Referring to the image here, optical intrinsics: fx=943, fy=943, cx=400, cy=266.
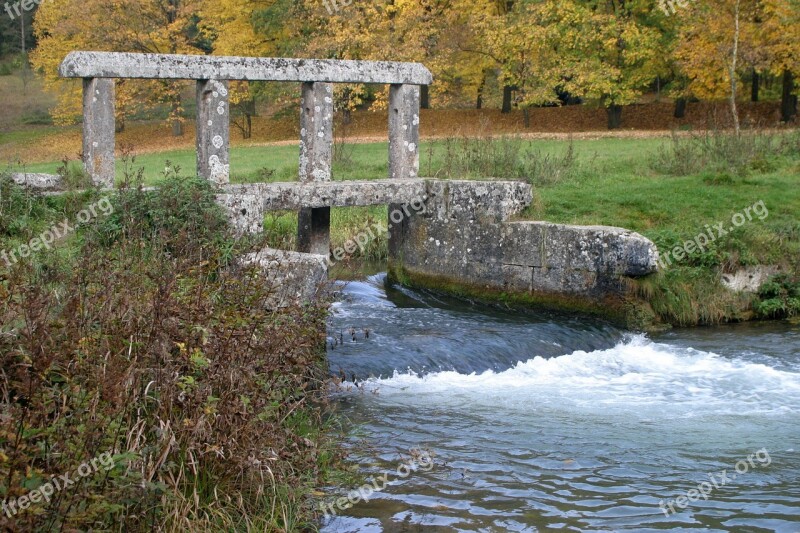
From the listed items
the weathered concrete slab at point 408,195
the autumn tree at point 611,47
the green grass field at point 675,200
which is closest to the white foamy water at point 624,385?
the green grass field at point 675,200

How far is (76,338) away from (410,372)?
503 centimetres

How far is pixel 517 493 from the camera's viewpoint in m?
6.37

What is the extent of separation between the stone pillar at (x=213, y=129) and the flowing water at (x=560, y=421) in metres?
2.42

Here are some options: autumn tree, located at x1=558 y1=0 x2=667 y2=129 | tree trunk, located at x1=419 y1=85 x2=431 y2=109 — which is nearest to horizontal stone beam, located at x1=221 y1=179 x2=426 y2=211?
autumn tree, located at x1=558 y1=0 x2=667 y2=129

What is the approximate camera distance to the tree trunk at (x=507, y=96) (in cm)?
3609

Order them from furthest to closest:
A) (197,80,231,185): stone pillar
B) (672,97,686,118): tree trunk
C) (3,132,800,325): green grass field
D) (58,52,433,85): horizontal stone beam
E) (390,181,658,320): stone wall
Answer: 1. (672,97,686,118): tree trunk
2. (3,132,800,325): green grass field
3. (390,181,658,320): stone wall
4. (197,80,231,185): stone pillar
5. (58,52,433,85): horizontal stone beam

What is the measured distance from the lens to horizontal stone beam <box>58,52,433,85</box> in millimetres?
11180

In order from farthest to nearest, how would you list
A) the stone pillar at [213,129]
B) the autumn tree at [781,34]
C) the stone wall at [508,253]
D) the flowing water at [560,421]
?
the autumn tree at [781,34] < the stone wall at [508,253] < the stone pillar at [213,129] < the flowing water at [560,421]

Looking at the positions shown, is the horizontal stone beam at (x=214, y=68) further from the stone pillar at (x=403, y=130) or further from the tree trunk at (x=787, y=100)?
the tree trunk at (x=787, y=100)

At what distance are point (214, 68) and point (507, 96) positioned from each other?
2586 centimetres

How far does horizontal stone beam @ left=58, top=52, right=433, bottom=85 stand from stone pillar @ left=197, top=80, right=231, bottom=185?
18 centimetres

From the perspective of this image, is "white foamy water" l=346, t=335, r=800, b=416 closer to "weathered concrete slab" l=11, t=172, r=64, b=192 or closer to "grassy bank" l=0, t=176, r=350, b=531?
"grassy bank" l=0, t=176, r=350, b=531

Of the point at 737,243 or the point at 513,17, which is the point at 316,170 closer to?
the point at 737,243

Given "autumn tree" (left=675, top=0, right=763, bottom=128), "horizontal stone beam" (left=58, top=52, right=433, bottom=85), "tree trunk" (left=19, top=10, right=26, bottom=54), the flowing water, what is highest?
"tree trunk" (left=19, top=10, right=26, bottom=54)
